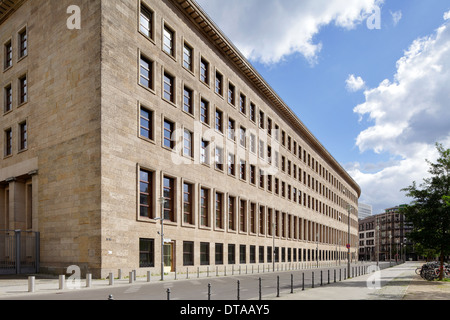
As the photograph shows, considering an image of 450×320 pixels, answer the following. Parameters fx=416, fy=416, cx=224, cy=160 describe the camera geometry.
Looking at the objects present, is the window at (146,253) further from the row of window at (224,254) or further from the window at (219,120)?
the window at (219,120)

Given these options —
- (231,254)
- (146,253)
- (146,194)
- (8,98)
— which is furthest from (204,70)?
(146,253)

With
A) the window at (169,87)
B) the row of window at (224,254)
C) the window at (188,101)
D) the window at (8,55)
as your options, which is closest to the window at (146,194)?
the row of window at (224,254)

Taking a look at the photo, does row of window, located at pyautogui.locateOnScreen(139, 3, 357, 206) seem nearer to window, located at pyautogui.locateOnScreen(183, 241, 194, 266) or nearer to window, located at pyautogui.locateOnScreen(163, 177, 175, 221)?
window, located at pyautogui.locateOnScreen(163, 177, 175, 221)

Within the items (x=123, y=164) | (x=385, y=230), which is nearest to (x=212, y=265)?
(x=123, y=164)

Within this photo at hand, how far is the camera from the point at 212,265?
42.5 metres

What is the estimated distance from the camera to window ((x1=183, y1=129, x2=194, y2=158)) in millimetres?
40325

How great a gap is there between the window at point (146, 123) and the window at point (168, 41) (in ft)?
22.1

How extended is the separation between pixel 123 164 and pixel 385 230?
176 meters

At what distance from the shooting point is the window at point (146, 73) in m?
35.4

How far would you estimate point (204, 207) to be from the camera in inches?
1722

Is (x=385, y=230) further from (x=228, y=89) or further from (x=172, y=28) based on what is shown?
(x=172, y=28)

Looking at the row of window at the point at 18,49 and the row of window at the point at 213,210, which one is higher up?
the row of window at the point at 18,49

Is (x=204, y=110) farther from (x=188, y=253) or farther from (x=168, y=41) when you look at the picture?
(x=188, y=253)

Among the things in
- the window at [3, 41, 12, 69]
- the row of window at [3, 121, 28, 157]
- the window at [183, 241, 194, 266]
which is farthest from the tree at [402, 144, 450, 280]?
the window at [3, 41, 12, 69]
